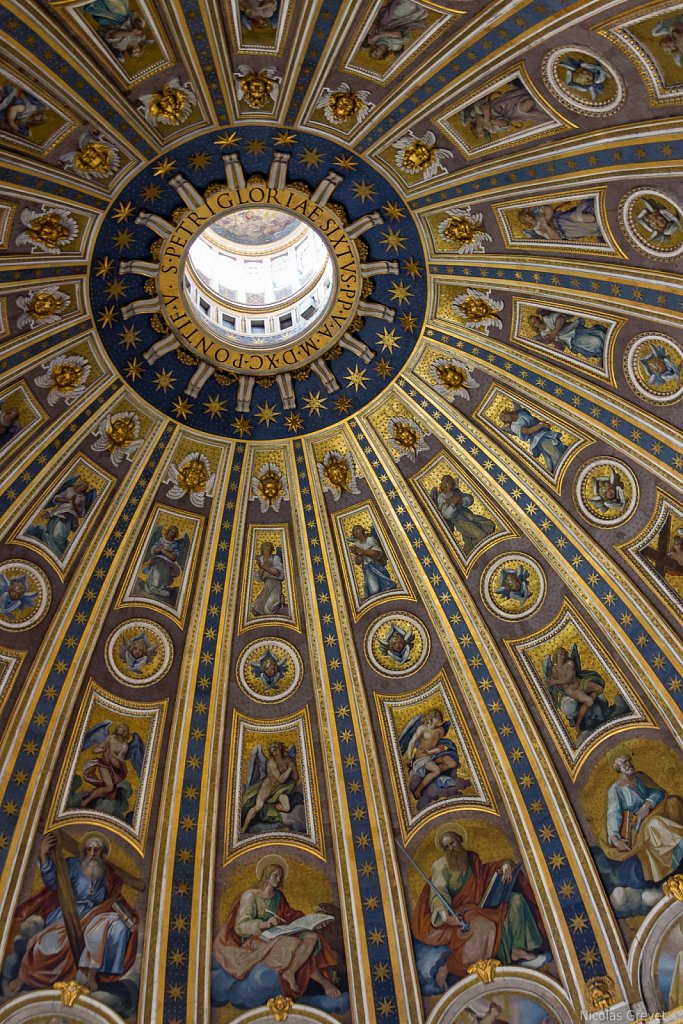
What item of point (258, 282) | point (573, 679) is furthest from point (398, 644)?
point (258, 282)

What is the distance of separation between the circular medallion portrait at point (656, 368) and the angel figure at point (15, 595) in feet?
37.6

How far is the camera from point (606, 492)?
67.2 ft

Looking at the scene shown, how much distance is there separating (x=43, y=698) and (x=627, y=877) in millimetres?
10839

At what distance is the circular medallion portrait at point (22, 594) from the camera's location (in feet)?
68.1

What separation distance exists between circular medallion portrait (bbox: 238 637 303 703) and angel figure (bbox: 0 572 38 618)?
166 inches

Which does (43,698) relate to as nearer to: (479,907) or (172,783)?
(172,783)

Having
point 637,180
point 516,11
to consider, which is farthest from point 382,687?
point 516,11

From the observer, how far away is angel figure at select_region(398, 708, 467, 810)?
21.3 metres

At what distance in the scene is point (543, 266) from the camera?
1923cm

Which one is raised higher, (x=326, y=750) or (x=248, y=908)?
(x=326, y=750)

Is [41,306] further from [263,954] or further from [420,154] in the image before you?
[263,954]

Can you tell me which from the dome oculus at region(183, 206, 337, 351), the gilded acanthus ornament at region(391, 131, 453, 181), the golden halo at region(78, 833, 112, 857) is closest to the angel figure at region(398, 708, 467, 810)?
the golden halo at region(78, 833, 112, 857)

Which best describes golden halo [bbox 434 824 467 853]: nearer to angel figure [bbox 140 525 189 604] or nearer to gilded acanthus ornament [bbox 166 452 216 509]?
angel figure [bbox 140 525 189 604]

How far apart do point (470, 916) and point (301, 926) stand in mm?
3025
